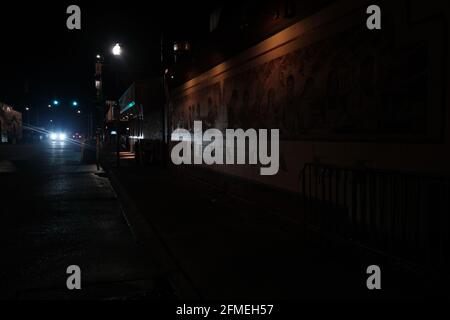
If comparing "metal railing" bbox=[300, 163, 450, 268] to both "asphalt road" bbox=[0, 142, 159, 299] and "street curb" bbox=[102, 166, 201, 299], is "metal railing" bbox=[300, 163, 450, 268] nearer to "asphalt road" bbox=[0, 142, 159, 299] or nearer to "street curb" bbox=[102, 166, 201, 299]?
"street curb" bbox=[102, 166, 201, 299]

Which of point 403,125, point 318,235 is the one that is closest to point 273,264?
point 318,235

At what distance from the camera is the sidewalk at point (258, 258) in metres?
4.90

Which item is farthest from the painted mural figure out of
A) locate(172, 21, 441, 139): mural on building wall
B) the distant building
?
the distant building

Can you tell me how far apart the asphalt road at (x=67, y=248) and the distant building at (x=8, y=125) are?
222ft

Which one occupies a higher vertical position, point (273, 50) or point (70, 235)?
point (273, 50)

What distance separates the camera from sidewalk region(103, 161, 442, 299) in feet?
16.1

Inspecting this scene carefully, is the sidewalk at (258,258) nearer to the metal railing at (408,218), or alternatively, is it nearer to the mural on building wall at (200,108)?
the metal railing at (408,218)

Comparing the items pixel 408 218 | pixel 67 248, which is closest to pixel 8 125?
pixel 67 248

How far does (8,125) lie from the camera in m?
85.1

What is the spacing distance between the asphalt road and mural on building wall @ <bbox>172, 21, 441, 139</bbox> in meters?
3.72

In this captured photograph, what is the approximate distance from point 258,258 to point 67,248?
10.2ft
